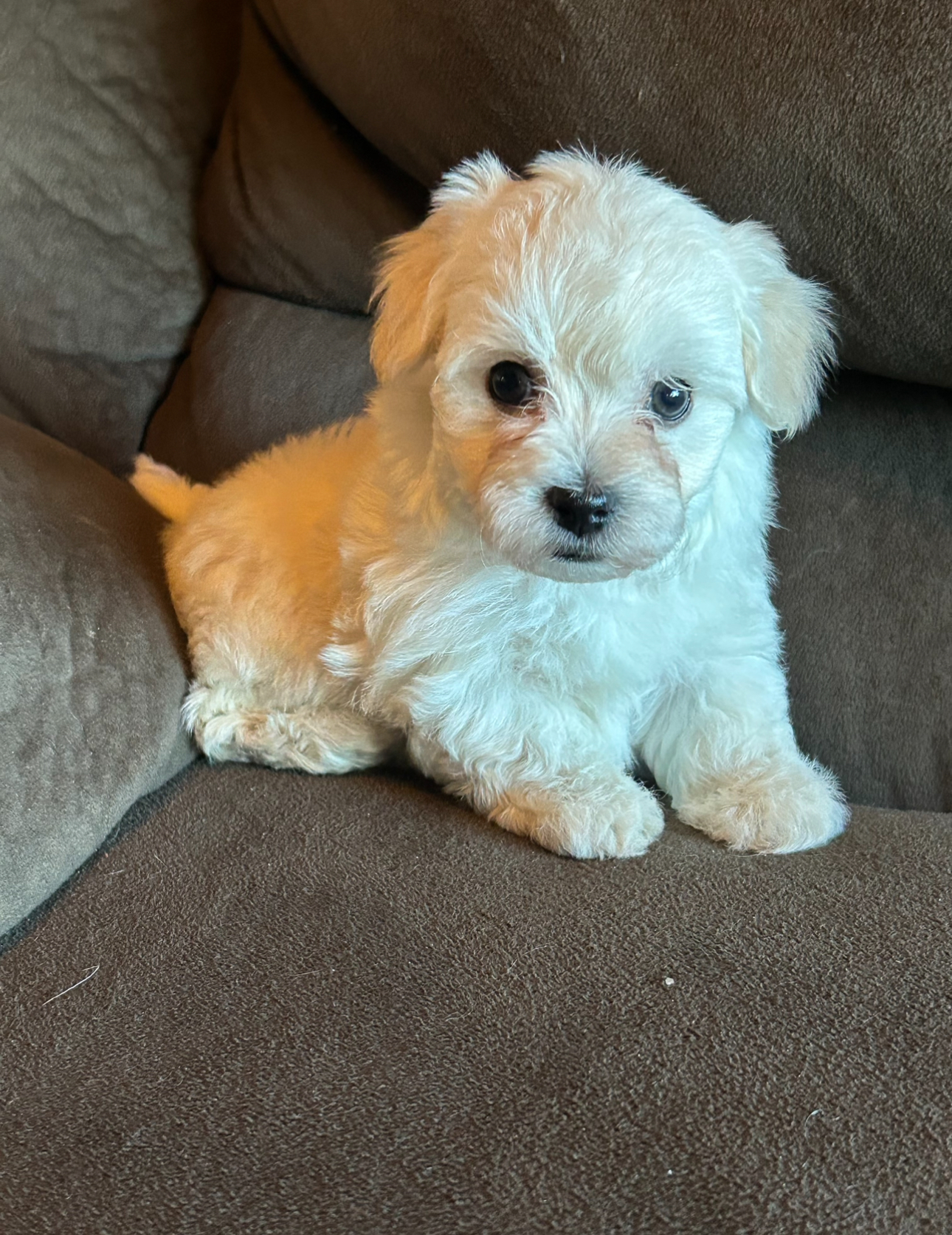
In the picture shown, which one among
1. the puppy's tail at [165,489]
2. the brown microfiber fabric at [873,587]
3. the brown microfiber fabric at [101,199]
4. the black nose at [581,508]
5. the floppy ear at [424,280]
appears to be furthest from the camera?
the brown microfiber fabric at [101,199]

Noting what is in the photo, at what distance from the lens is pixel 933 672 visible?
1.48 m

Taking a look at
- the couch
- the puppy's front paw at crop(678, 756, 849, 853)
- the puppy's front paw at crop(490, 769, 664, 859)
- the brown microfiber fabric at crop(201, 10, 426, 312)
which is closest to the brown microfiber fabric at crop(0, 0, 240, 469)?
the couch

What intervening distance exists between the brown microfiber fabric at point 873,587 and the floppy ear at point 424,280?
2.20 feet

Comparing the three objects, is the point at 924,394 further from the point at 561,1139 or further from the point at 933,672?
the point at 561,1139

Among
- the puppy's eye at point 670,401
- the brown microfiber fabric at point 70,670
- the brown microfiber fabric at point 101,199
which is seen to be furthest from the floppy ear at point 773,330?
the brown microfiber fabric at point 101,199

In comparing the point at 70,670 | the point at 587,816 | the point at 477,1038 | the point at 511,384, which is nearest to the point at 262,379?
the point at 70,670

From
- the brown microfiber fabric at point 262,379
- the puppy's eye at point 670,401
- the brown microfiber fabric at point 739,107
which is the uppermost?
the brown microfiber fabric at point 739,107

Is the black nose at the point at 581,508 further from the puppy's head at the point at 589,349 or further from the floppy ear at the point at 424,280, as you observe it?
the floppy ear at the point at 424,280

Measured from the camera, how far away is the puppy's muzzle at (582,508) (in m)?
1.07

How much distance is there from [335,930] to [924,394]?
1.18 meters

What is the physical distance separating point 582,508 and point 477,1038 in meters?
0.55

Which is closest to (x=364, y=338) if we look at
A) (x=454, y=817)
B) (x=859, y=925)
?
(x=454, y=817)

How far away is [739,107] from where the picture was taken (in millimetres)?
1308

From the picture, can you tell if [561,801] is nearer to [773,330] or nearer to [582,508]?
[582,508]
